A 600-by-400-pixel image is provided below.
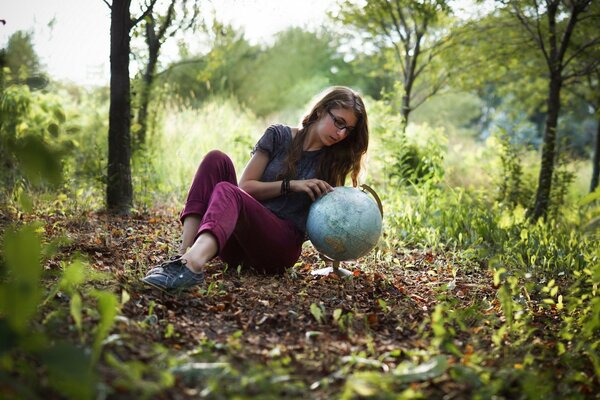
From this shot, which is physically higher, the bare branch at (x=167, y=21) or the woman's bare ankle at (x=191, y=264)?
the bare branch at (x=167, y=21)

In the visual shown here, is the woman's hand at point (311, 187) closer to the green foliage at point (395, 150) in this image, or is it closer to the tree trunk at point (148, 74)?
the green foliage at point (395, 150)

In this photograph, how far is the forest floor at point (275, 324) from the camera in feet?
6.37

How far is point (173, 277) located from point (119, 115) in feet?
9.20

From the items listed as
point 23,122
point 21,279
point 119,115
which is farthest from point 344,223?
point 23,122

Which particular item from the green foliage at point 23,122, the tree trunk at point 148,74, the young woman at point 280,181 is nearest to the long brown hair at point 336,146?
the young woman at point 280,181

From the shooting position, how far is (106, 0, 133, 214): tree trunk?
5.04m

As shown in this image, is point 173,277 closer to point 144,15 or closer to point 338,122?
point 338,122

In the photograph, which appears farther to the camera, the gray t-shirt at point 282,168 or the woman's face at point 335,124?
the gray t-shirt at point 282,168

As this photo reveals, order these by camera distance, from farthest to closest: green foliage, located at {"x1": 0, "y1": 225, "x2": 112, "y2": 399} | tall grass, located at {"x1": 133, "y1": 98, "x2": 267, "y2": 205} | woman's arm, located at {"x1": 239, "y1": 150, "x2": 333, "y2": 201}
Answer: tall grass, located at {"x1": 133, "y1": 98, "x2": 267, "y2": 205} < woman's arm, located at {"x1": 239, "y1": 150, "x2": 333, "y2": 201} < green foliage, located at {"x1": 0, "y1": 225, "x2": 112, "y2": 399}

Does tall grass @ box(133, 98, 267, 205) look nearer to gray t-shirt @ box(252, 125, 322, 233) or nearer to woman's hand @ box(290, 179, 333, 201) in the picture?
gray t-shirt @ box(252, 125, 322, 233)

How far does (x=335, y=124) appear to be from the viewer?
3.71 metres

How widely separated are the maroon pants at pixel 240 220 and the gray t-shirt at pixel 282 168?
0.39ft

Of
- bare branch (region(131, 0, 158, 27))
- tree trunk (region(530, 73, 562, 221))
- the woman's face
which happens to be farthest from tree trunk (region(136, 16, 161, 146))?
tree trunk (region(530, 73, 562, 221))

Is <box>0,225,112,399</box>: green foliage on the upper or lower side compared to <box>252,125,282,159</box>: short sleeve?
lower
